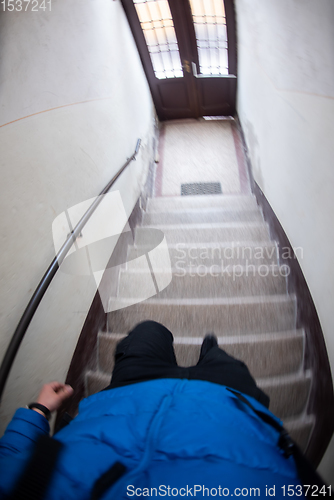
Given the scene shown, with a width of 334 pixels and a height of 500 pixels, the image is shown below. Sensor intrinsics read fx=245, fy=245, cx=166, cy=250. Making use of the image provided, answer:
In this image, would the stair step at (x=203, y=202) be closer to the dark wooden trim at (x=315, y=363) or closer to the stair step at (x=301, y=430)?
the dark wooden trim at (x=315, y=363)

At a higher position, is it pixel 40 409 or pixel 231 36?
pixel 231 36

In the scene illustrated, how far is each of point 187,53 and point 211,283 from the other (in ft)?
12.1

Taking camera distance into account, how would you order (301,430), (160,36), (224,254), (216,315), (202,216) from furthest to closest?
(160,36) → (202,216) → (224,254) → (216,315) → (301,430)

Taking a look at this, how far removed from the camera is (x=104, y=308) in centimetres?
174

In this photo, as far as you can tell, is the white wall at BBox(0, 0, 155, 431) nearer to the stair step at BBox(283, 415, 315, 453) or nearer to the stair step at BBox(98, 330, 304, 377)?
the stair step at BBox(98, 330, 304, 377)

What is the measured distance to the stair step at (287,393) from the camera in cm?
131

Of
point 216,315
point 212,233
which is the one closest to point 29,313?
point 216,315

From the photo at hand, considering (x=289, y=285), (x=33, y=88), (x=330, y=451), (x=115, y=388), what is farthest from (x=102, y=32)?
(x=330, y=451)

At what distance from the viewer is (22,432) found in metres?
0.61

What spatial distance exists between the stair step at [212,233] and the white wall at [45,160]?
747 millimetres

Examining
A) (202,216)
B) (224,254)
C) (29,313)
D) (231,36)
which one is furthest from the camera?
(231,36)

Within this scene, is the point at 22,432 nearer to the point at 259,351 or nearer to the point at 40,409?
the point at 40,409

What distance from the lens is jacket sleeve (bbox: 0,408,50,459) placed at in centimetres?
57

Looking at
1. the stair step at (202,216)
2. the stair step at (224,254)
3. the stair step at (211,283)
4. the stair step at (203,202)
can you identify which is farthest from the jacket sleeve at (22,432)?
the stair step at (203,202)
